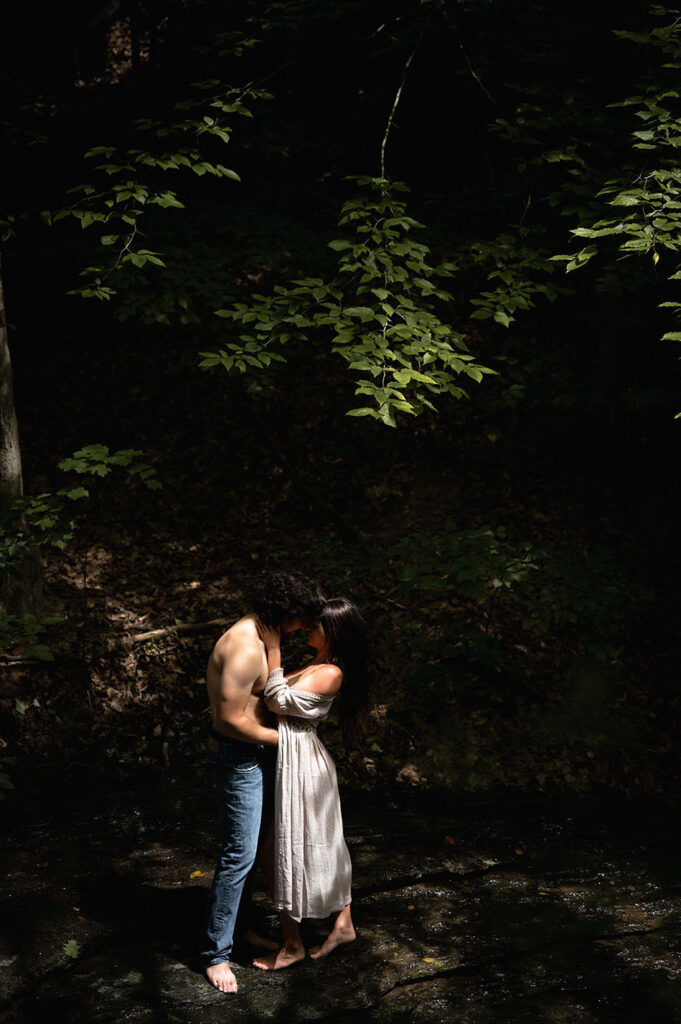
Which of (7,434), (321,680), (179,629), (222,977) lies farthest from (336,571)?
(222,977)

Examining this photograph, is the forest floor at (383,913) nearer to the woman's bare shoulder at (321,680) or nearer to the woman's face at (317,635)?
the woman's bare shoulder at (321,680)

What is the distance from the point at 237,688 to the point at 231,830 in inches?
27.9

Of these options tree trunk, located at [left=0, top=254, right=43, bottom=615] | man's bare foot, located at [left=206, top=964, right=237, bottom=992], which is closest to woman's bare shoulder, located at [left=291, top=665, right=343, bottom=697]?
man's bare foot, located at [left=206, top=964, right=237, bottom=992]

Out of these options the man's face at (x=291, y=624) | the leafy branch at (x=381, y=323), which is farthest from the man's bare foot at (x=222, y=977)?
the leafy branch at (x=381, y=323)

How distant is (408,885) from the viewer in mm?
4551

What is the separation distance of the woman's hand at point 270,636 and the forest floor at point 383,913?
1.57 metres

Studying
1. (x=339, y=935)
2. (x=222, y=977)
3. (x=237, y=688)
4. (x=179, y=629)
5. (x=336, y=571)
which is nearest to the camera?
(x=237, y=688)

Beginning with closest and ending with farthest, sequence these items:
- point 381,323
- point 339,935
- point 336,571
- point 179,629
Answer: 1. point 339,935
2. point 381,323
3. point 179,629
4. point 336,571

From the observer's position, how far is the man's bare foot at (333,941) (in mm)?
3760

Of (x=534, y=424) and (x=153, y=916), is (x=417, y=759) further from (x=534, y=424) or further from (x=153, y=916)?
(x=534, y=424)

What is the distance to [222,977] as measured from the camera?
353cm

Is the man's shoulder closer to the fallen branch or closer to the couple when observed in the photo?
the couple

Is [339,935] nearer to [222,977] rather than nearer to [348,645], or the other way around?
[222,977]

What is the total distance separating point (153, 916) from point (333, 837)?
126 centimetres
